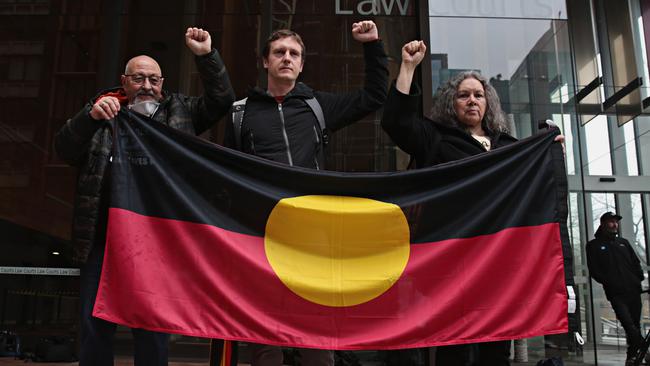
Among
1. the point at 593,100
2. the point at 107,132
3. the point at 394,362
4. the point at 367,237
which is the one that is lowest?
the point at 394,362

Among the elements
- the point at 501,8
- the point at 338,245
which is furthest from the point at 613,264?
the point at 338,245

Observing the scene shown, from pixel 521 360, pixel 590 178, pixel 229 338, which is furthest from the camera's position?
pixel 590 178

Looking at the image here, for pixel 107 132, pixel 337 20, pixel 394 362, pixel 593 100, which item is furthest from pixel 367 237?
pixel 593 100

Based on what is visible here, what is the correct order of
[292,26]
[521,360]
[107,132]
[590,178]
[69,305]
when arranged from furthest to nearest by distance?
[590,178]
[292,26]
[69,305]
[521,360]
[107,132]

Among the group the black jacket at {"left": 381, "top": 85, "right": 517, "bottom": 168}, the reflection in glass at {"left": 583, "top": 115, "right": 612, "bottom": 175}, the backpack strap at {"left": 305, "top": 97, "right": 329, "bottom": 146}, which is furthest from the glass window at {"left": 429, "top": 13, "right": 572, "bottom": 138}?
the backpack strap at {"left": 305, "top": 97, "right": 329, "bottom": 146}

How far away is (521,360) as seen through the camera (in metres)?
4.66

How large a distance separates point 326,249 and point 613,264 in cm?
456

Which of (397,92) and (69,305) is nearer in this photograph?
(397,92)

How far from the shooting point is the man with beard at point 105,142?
7.88 ft

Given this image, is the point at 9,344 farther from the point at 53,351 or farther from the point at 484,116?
the point at 484,116

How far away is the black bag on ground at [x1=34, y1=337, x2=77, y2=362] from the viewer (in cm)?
492

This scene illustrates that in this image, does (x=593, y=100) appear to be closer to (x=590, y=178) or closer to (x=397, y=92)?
(x=590, y=178)

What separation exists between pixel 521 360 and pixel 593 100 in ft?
9.19

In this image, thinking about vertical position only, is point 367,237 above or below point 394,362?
above
